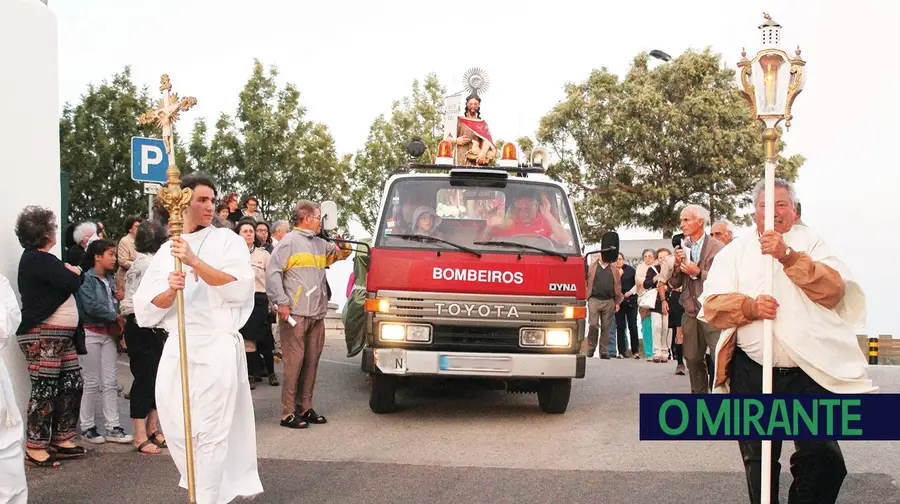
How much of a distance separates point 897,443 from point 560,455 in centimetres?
320

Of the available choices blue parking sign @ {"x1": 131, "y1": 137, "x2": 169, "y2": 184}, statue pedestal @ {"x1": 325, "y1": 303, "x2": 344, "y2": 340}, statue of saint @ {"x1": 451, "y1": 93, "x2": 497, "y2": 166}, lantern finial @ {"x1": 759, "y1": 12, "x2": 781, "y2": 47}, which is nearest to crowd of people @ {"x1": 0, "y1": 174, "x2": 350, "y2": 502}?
blue parking sign @ {"x1": 131, "y1": 137, "x2": 169, "y2": 184}

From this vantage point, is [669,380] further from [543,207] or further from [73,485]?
[73,485]

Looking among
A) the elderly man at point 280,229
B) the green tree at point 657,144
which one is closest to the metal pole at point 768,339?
the elderly man at point 280,229

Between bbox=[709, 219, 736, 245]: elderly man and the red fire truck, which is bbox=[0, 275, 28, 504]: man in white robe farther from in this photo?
bbox=[709, 219, 736, 245]: elderly man

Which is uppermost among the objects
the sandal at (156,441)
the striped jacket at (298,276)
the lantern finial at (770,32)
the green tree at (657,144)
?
the green tree at (657,144)

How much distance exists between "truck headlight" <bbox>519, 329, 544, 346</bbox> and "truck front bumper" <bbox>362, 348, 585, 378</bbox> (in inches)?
4.9

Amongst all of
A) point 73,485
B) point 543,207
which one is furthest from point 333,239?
point 73,485

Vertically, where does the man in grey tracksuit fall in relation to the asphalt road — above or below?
above

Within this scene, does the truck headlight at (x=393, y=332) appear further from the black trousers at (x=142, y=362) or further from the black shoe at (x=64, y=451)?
the black shoe at (x=64, y=451)

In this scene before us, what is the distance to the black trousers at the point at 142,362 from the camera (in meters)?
8.11

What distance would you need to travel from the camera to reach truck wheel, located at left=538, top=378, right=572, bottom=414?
33.6 feet

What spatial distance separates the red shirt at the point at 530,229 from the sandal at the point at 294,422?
263 cm

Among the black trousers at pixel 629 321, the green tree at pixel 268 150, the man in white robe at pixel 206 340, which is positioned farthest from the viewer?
the green tree at pixel 268 150

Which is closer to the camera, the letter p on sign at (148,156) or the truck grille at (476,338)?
the truck grille at (476,338)
